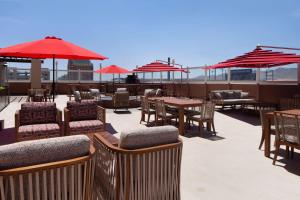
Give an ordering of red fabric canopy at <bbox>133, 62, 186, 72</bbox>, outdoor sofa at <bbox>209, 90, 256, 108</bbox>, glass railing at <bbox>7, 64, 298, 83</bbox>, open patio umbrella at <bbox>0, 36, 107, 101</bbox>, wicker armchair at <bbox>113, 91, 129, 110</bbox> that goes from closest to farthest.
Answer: open patio umbrella at <bbox>0, 36, 107, 101</bbox> < wicker armchair at <bbox>113, 91, 129, 110</bbox> < outdoor sofa at <bbox>209, 90, 256, 108</bbox> < red fabric canopy at <bbox>133, 62, 186, 72</bbox> < glass railing at <bbox>7, 64, 298, 83</bbox>

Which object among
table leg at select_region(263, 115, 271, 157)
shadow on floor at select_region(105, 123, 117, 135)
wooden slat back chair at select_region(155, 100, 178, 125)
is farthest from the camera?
wooden slat back chair at select_region(155, 100, 178, 125)

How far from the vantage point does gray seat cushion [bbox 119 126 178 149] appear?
89.7 inches

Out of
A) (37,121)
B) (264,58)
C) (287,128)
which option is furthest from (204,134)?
(37,121)

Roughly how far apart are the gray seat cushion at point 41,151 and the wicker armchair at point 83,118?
319cm

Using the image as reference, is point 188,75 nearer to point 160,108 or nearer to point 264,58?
point 264,58

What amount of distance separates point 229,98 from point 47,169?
10.4 m

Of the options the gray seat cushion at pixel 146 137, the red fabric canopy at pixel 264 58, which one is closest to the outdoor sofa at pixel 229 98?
the red fabric canopy at pixel 264 58

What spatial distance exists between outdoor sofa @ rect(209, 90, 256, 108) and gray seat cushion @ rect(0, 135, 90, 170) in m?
9.16

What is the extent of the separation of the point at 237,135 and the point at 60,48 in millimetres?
4524

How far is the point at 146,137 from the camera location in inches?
91.5

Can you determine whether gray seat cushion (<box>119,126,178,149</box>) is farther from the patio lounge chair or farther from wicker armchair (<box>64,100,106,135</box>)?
wicker armchair (<box>64,100,106,135</box>)

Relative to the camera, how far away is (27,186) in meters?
1.78

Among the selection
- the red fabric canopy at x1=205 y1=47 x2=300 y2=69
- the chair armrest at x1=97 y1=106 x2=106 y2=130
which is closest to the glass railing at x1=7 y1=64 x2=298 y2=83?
the red fabric canopy at x1=205 y1=47 x2=300 y2=69

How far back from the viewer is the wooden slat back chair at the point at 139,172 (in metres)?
2.24
